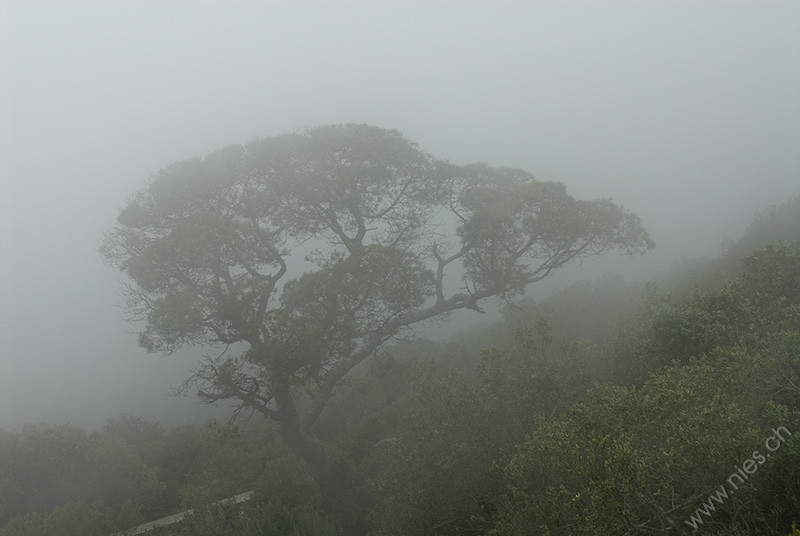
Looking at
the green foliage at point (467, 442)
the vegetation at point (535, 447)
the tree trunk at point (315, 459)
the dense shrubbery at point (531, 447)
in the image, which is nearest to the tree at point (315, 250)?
the tree trunk at point (315, 459)

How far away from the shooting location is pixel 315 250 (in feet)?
40.6

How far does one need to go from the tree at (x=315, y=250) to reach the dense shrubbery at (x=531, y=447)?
174 centimetres

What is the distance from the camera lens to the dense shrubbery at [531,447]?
12.8 feet

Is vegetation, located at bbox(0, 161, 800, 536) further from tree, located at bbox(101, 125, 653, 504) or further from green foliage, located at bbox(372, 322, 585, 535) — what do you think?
tree, located at bbox(101, 125, 653, 504)

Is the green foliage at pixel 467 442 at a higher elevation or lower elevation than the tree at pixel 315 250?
lower

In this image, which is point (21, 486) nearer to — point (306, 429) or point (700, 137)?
point (306, 429)

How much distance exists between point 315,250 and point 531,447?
809 cm

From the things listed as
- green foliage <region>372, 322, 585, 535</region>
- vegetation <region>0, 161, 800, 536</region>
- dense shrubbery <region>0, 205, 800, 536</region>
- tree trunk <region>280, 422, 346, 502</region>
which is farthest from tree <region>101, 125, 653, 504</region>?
green foliage <region>372, 322, 585, 535</region>

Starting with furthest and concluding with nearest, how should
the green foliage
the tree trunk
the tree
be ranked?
the tree trunk < the tree < the green foliage

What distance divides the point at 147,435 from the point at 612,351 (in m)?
14.4

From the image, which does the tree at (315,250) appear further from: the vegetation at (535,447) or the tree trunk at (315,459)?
the vegetation at (535,447)

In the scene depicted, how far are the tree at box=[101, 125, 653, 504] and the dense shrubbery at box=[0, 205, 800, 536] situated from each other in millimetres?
1740

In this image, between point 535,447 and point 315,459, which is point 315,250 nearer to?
point 315,459

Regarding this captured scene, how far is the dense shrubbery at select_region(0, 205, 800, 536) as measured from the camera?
3908 millimetres
